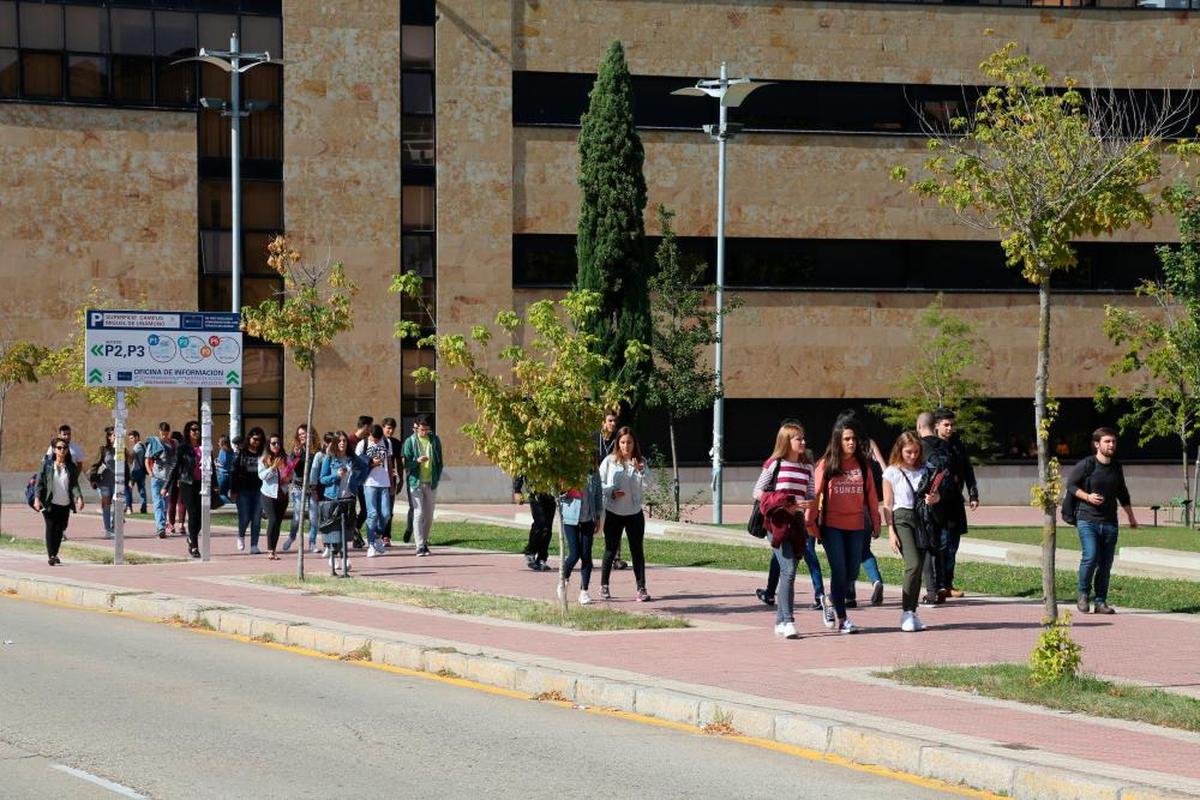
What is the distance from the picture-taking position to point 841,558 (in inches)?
620

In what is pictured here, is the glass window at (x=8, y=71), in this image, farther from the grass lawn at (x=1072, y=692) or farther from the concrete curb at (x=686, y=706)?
the grass lawn at (x=1072, y=692)

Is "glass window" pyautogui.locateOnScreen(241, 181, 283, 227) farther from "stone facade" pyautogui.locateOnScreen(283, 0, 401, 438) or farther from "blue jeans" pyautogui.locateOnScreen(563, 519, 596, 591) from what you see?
"blue jeans" pyautogui.locateOnScreen(563, 519, 596, 591)

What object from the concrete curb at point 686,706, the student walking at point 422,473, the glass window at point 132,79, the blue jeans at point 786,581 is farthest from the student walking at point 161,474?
the blue jeans at point 786,581

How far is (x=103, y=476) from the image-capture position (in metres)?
30.8

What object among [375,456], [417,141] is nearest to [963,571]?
[375,456]

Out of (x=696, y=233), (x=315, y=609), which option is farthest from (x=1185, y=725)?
(x=696, y=233)

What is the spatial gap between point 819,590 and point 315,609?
16.3 ft

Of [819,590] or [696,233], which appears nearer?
[819,590]

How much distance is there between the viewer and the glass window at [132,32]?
43531 millimetres

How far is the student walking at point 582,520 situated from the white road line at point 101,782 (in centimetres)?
847

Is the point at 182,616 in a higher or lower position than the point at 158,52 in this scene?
lower

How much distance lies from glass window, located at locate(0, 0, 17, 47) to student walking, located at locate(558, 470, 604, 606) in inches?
1178

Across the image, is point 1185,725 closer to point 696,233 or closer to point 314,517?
point 314,517

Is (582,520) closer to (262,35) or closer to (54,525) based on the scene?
(54,525)
